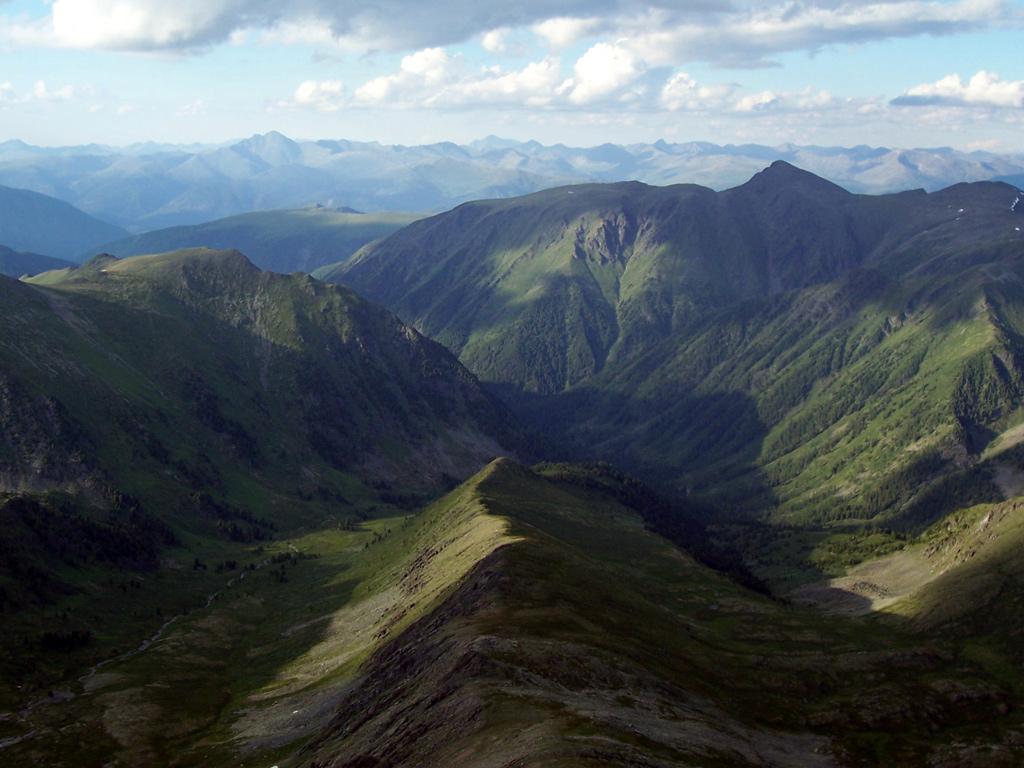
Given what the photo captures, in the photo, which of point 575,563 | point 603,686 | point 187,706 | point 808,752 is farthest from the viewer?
point 575,563

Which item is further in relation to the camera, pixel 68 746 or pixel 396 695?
pixel 68 746

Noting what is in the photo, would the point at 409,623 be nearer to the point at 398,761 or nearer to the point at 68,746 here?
the point at 68,746

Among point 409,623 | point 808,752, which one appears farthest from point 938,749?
point 409,623

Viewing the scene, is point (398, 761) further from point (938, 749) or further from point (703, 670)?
point (938, 749)

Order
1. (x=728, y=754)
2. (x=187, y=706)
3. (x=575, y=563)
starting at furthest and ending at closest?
(x=575, y=563) < (x=187, y=706) < (x=728, y=754)

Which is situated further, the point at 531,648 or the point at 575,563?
the point at 575,563

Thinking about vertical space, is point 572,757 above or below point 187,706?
above

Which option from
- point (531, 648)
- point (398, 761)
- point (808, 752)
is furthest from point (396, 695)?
point (808, 752)

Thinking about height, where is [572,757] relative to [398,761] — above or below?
above

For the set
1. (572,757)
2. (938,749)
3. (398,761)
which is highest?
(572,757)

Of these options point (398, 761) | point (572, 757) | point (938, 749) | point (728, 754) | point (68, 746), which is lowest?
point (938, 749)
